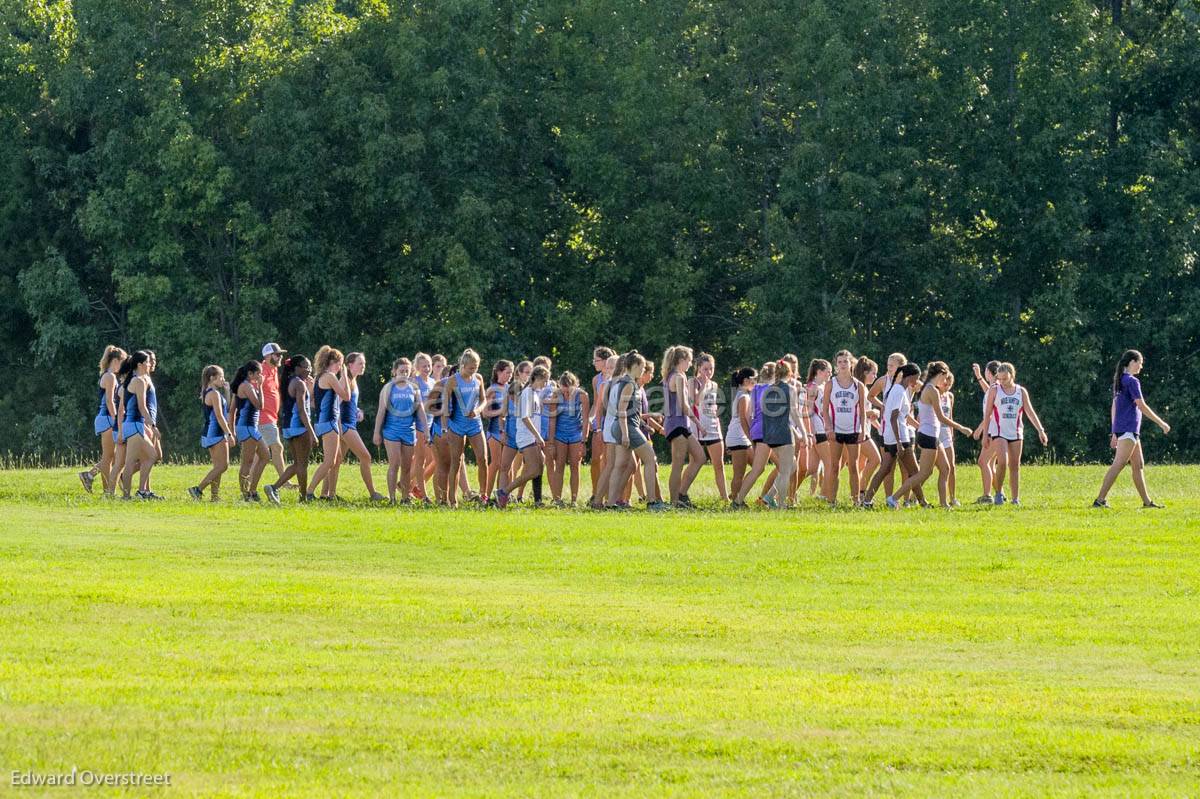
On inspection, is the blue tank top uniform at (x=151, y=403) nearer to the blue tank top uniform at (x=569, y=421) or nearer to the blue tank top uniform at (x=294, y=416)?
the blue tank top uniform at (x=294, y=416)

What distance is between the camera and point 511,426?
22.4 m

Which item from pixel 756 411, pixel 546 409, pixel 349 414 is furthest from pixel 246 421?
pixel 756 411

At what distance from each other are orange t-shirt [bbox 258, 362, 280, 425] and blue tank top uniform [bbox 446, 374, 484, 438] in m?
2.35

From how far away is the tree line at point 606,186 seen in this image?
4553 cm

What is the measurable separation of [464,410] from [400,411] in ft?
2.90

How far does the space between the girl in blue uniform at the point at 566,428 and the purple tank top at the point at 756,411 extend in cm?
193

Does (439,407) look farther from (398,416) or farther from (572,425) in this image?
(572,425)

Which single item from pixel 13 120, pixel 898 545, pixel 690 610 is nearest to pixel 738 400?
pixel 898 545

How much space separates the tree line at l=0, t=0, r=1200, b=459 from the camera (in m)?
45.5

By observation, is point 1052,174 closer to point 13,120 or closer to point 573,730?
point 13,120

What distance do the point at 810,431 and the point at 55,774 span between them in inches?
651

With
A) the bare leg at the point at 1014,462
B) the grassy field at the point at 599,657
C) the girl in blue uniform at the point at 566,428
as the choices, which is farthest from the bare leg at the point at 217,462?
the bare leg at the point at 1014,462

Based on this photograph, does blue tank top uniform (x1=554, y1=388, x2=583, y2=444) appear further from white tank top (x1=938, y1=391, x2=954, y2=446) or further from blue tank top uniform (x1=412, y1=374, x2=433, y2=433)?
white tank top (x1=938, y1=391, x2=954, y2=446)

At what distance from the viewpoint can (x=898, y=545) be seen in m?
18.0
